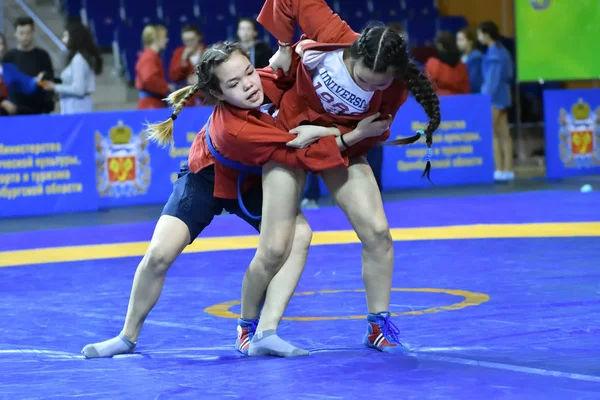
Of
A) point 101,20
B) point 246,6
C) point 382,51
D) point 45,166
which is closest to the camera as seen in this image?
point 382,51

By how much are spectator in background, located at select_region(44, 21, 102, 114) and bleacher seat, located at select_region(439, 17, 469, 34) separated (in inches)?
273

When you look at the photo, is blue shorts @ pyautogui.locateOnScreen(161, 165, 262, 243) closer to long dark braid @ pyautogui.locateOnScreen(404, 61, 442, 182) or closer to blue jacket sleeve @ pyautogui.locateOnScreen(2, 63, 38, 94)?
long dark braid @ pyautogui.locateOnScreen(404, 61, 442, 182)

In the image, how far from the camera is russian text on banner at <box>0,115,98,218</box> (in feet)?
33.3

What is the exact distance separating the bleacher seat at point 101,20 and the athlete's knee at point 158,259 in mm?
10609

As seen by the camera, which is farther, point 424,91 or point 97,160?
point 97,160

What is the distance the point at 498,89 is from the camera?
1270 cm

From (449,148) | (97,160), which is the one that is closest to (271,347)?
(97,160)

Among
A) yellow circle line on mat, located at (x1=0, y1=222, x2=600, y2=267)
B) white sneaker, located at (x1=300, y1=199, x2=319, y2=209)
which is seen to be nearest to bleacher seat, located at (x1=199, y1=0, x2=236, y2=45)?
white sneaker, located at (x1=300, y1=199, x2=319, y2=209)

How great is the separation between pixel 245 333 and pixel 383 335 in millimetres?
557

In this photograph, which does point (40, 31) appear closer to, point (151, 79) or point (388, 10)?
point (151, 79)

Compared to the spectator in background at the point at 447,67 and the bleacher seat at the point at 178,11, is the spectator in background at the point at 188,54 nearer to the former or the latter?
the spectator in background at the point at 447,67

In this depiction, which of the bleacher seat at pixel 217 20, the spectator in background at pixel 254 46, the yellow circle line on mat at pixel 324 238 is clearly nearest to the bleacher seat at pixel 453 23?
the bleacher seat at pixel 217 20

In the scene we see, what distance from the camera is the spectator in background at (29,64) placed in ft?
35.3

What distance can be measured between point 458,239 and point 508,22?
A: 9.81 metres
